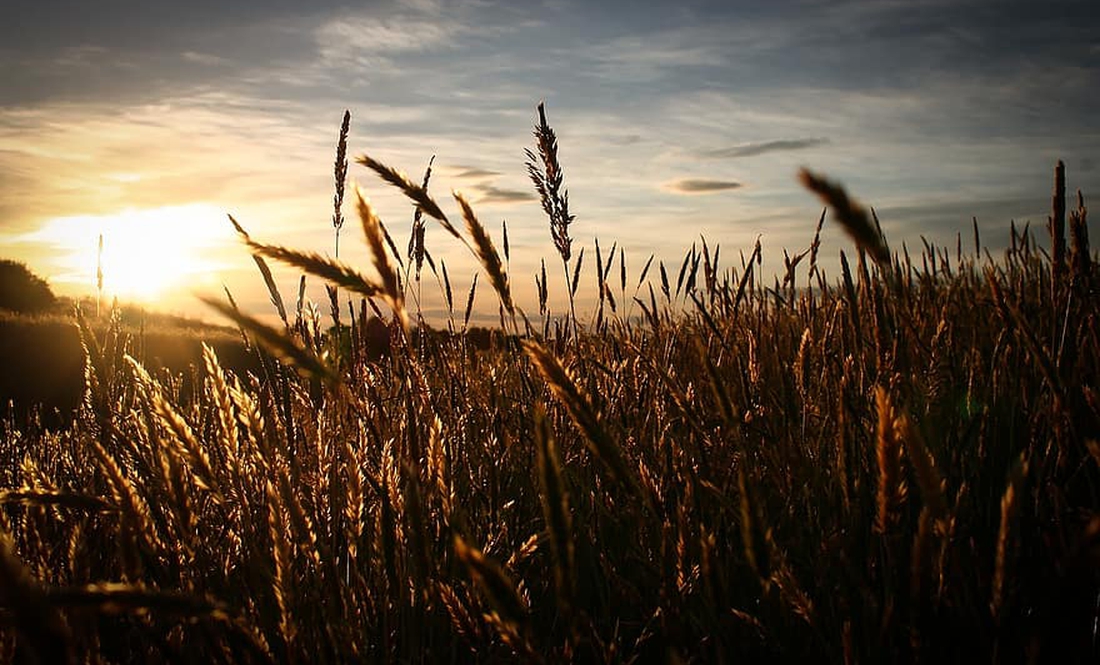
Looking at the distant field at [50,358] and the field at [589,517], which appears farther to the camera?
the distant field at [50,358]

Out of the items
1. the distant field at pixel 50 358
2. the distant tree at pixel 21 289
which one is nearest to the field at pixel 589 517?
the distant field at pixel 50 358

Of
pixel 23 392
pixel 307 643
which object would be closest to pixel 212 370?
pixel 307 643

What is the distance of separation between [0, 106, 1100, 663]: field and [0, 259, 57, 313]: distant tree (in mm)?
18457

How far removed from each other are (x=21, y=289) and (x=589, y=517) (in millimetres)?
21306

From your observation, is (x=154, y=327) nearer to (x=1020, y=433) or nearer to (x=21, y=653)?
(x=21, y=653)

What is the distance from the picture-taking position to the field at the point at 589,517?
1.06 meters

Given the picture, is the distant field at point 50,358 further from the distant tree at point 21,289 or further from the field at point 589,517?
the distant tree at point 21,289

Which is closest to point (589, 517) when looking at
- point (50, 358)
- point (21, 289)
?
point (50, 358)

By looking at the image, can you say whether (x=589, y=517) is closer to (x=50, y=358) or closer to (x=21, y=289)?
(x=50, y=358)

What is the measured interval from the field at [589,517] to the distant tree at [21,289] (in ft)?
60.6

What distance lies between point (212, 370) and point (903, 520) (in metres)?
1.73

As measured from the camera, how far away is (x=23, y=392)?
970 centimetres

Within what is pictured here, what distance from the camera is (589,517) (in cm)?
227

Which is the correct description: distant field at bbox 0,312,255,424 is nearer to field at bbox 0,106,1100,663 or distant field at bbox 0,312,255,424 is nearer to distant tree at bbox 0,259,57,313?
field at bbox 0,106,1100,663
